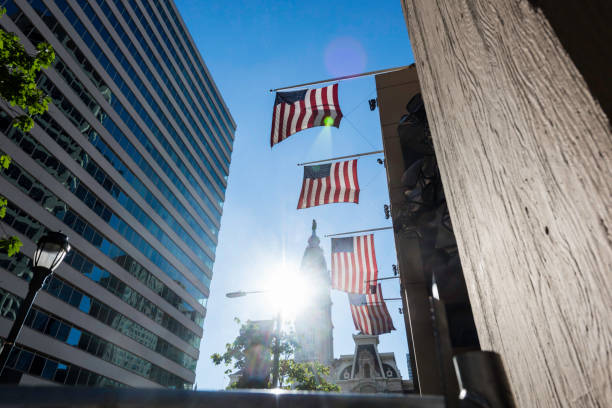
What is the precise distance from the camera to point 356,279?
1069 centimetres

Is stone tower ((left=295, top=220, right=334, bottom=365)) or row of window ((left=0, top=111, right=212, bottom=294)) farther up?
stone tower ((left=295, top=220, right=334, bottom=365))

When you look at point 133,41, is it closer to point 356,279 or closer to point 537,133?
point 356,279

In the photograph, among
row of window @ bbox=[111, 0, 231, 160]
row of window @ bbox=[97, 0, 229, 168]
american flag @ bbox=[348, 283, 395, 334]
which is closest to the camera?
american flag @ bbox=[348, 283, 395, 334]

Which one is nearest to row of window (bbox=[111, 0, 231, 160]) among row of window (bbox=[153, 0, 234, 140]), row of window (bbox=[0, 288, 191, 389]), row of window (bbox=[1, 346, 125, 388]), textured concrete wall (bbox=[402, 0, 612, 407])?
row of window (bbox=[153, 0, 234, 140])

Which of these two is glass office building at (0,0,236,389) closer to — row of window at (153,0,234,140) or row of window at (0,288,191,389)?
row of window at (0,288,191,389)

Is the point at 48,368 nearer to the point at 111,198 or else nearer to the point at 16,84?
the point at 111,198

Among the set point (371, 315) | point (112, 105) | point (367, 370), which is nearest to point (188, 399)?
point (371, 315)

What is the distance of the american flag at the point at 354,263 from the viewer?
35.0 ft

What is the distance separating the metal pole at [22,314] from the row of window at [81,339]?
19138mm

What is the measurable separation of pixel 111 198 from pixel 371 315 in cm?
3052

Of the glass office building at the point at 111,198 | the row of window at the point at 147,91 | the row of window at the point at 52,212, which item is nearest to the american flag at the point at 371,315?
the glass office building at the point at 111,198

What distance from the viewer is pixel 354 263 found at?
435 inches

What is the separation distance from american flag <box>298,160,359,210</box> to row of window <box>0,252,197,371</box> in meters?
24.3

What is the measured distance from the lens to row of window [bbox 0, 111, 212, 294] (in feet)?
82.8
